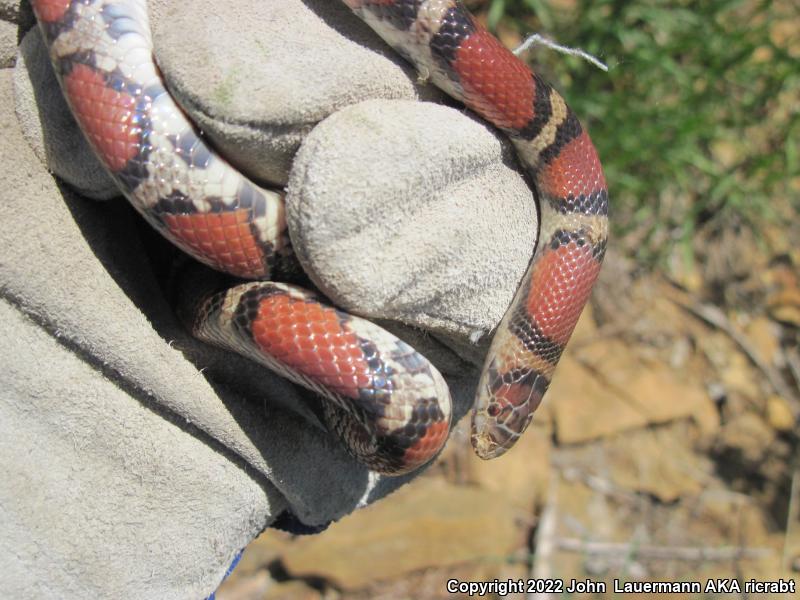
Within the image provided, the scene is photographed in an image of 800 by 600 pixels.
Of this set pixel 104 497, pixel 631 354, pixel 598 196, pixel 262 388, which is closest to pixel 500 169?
pixel 598 196

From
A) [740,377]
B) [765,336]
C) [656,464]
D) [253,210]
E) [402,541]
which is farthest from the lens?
[765,336]

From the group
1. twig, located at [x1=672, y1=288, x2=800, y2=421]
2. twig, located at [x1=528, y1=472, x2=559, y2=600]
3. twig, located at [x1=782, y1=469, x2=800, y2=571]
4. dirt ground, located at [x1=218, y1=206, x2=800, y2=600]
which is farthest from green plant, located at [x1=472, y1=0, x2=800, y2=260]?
twig, located at [x1=528, y1=472, x2=559, y2=600]

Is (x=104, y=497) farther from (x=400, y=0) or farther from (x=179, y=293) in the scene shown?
(x=400, y=0)

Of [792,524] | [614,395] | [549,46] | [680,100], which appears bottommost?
[614,395]

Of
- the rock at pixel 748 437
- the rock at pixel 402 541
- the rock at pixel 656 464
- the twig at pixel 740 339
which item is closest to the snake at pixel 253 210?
the rock at pixel 402 541

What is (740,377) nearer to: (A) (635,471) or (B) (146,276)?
(A) (635,471)

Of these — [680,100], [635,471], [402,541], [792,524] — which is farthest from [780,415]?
[402,541]
